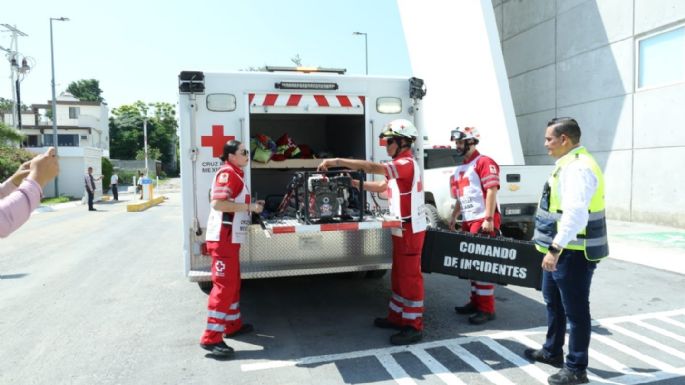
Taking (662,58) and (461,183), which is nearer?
(461,183)

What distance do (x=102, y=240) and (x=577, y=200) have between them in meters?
10.5

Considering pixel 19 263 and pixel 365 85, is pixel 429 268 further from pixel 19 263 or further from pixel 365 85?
pixel 19 263

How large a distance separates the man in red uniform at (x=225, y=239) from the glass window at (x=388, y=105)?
1.62 meters

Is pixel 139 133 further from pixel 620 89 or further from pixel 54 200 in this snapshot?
pixel 620 89

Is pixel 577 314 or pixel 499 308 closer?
pixel 577 314

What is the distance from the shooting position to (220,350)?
13.7 ft

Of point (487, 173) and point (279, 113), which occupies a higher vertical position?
point (279, 113)

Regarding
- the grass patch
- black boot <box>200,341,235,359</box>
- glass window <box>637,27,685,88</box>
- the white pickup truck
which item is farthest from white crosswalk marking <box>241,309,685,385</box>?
the grass patch

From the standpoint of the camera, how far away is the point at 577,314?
354 centimetres

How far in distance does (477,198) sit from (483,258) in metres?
0.82

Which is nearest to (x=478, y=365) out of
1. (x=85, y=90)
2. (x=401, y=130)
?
(x=401, y=130)

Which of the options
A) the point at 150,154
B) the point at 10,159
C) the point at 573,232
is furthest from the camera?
the point at 150,154

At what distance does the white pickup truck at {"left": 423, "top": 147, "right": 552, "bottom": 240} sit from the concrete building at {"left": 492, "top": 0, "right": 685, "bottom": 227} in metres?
4.16

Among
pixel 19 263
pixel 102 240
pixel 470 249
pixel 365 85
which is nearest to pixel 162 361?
pixel 470 249
